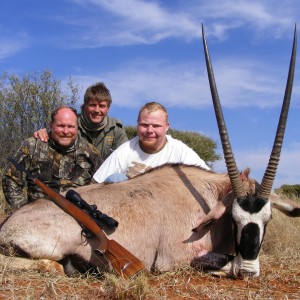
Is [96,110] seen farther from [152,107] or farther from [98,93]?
[152,107]

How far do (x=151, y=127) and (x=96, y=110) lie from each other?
6.63ft

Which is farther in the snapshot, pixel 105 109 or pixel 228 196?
pixel 105 109

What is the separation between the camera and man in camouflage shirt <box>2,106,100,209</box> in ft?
21.4

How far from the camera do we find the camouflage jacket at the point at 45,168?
6574 mm

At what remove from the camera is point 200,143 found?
18203 mm

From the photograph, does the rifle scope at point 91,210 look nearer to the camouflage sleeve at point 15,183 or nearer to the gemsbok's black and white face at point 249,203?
the gemsbok's black and white face at point 249,203

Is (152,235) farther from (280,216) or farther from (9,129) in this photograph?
(9,129)

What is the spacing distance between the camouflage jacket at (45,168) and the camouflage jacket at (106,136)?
3.52 ft

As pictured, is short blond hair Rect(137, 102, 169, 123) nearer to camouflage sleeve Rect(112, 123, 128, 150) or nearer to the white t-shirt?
the white t-shirt

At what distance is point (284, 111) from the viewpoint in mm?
4766

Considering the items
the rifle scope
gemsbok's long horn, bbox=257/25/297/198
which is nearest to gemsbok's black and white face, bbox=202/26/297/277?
gemsbok's long horn, bbox=257/25/297/198

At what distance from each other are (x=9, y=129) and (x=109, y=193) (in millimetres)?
9783

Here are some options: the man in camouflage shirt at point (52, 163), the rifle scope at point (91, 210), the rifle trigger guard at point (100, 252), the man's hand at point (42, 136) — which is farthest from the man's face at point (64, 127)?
the rifle trigger guard at point (100, 252)

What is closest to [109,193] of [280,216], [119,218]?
[119,218]
